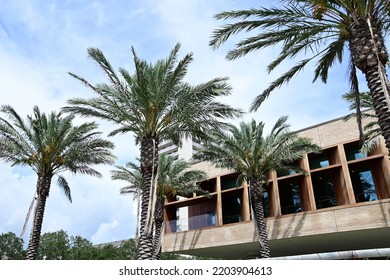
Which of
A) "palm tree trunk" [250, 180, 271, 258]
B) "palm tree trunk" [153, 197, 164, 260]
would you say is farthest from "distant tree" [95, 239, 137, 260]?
"palm tree trunk" [250, 180, 271, 258]

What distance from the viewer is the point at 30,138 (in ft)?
60.7

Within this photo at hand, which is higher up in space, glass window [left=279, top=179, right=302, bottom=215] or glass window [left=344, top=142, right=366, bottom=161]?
glass window [left=344, top=142, right=366, bottom=161]

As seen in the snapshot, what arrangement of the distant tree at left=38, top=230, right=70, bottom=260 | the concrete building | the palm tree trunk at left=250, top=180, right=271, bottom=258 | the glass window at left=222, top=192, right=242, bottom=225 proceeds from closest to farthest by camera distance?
the palm tree trunk at left=250, top=180, right=271, bottom=258
the concrete building
the glass window at left=222, top=192, right=242, bottom=225
the distant tree at left=38, top=230, right=70, bottom=260

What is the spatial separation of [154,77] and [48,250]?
129ft

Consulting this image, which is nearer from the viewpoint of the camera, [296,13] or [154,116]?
[296,13]

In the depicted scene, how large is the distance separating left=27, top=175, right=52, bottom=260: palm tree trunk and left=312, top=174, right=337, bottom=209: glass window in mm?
18559

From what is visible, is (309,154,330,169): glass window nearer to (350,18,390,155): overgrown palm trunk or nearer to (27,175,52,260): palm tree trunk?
(350,18,390,155): overgrown palm trunk

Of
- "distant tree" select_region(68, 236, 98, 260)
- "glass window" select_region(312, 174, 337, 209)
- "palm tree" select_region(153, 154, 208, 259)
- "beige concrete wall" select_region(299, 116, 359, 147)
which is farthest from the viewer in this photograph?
"distant tree" select_region(68, 236, 98, 260)

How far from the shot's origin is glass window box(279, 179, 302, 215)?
2609cm

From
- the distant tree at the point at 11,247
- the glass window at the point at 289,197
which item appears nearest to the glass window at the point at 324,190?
the glass window at the point at 289,197

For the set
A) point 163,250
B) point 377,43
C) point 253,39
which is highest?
point 253,39

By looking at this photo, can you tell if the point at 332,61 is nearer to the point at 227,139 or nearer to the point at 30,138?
the point at 227,139

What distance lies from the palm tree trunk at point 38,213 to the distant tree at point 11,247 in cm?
2920
